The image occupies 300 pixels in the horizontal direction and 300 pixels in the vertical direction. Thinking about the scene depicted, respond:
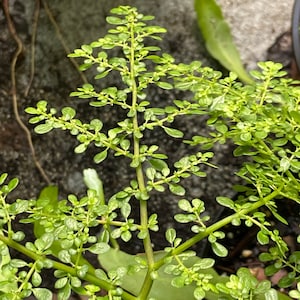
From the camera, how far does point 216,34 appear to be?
123cm

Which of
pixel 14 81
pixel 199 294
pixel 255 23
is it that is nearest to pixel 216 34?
pixel 255 23

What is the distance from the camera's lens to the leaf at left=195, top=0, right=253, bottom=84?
1201 millimetres

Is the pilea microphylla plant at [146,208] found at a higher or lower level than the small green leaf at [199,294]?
higher

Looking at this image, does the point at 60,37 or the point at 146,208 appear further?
the point at 60,37

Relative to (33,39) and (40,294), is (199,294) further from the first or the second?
(33,39)

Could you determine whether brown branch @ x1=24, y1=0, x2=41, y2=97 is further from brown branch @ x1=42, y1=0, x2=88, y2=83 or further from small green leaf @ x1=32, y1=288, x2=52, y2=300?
small green leaf @ x1=32, y1=288, x2=52, y2=300

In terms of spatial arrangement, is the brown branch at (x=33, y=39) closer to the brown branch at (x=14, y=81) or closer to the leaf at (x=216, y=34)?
the brown branch at (x=14, y=81)

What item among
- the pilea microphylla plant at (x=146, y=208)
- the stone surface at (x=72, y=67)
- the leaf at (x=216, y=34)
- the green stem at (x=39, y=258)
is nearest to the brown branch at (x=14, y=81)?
Result: the stone surface at (x=72, y=67)

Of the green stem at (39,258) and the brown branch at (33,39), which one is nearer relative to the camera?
the green stem at (39,258)

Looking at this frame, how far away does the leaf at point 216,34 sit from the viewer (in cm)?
120

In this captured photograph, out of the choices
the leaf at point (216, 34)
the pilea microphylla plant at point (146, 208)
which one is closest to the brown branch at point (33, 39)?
the leaf at point (216, 34)

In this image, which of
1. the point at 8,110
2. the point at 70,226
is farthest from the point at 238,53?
the point at 70,226

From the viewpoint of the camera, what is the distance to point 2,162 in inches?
49.0

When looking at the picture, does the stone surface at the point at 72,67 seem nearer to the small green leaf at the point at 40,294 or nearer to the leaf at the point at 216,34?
the leaf at the point at 216,34
